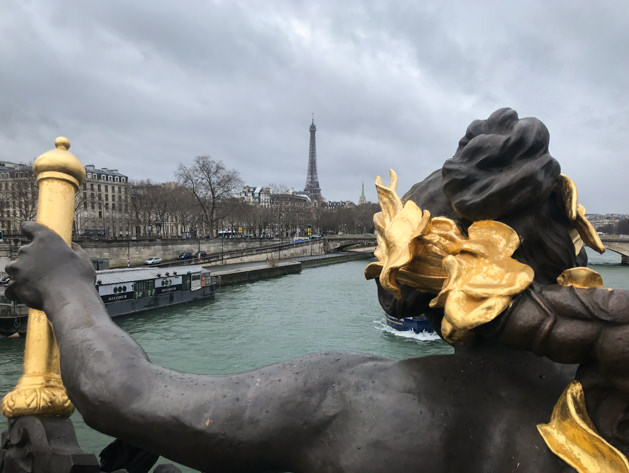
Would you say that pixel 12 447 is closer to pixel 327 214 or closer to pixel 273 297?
pixel 273 297

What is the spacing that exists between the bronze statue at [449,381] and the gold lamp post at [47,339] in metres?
0.38

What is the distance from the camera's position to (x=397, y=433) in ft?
3.40

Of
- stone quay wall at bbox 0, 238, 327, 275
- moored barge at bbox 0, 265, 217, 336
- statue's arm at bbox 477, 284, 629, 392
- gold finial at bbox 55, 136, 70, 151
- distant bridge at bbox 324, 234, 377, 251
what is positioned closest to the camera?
statue's arm at bbox 477, 284, 629, 392

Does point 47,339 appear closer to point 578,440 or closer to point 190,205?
point 578,440

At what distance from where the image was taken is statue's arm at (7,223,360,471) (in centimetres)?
107

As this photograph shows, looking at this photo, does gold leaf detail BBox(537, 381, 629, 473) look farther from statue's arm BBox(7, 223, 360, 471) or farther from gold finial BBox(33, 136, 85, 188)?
gold finial BBox(33, 136, 85, 188)

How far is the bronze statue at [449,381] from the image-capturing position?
92 centimetres

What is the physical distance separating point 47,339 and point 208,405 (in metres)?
0.75

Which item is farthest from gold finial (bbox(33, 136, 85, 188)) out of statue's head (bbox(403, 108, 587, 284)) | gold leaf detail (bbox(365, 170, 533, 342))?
statue's head (bbox(403, 108, 587, 284))

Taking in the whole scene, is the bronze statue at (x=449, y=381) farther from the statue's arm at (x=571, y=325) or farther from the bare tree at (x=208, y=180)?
the bare tree at (x=208, y=180)

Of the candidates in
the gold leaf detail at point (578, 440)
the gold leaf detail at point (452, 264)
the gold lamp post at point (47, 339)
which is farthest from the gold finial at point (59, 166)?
the gold leaf detail at point (578, 440)

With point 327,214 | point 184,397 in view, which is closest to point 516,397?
point 184,397

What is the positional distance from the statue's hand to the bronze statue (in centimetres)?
34

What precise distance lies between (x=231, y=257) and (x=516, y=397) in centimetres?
3192
